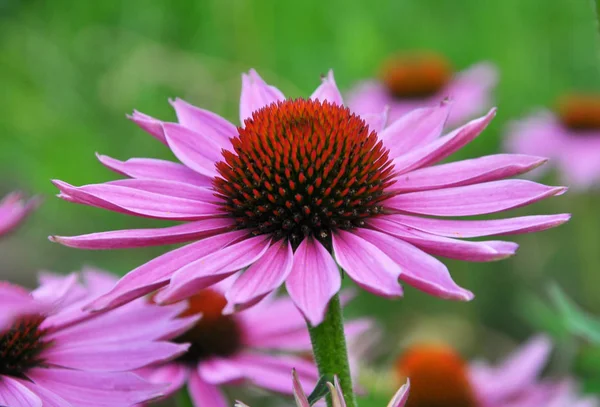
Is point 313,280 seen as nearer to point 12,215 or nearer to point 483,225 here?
point 483,225

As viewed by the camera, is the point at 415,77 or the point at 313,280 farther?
the point at 415,77

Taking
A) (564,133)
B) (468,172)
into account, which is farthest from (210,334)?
(564,133)

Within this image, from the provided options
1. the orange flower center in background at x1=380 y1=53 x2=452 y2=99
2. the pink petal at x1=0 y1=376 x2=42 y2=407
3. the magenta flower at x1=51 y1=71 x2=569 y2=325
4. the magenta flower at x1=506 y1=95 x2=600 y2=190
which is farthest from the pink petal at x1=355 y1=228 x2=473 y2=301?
the orange flower center in background at x1=380 y1=53 x2=452 y2=99

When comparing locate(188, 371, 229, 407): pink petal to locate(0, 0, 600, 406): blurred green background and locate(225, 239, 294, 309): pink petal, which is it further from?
locate(0, 0, 600, 406): blurred green background

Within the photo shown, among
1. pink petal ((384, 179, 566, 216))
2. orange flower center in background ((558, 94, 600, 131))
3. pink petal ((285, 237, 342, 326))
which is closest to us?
→ pink petal ((285, 237, 342, 326))

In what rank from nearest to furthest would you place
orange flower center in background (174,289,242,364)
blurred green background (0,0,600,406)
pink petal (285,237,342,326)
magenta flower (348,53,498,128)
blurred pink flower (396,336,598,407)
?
pink petal (285,237,342,326)
orange flower center in background (174,289,242,364)
blurred pink flower (396,336,598,407)
blurred green background (0,0,600,406)
magenta flower (348,53,498,128)

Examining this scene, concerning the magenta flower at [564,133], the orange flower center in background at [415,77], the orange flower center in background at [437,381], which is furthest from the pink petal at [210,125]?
the orange flower center in background at [415,77]
